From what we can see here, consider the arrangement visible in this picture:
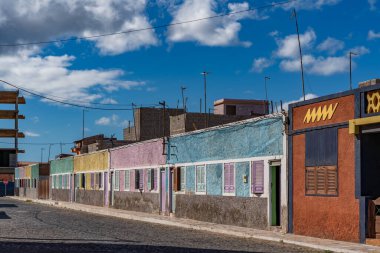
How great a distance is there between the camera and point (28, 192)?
279 ft

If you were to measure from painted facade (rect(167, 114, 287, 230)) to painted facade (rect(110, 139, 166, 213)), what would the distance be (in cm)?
250

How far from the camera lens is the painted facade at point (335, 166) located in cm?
1738

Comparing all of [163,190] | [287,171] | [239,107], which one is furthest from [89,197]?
[287,171]

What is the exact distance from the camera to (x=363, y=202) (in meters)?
17.3

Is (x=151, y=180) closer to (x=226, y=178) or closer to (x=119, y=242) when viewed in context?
(x=226, y=178)

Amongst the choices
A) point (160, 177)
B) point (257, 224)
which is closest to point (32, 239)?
point (257, 224)

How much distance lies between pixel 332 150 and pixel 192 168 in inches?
471

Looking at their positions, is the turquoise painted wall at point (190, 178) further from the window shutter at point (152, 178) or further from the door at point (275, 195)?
the door at point (275, 195)

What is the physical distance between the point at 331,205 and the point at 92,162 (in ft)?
111

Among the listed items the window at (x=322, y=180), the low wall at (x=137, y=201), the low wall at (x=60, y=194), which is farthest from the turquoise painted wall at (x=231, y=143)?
the low wall at (x=60, y=194)

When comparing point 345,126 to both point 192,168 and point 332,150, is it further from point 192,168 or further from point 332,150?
point 192,168

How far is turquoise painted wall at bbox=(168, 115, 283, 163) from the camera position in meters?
22.3

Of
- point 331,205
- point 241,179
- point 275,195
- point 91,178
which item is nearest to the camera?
point 331,205

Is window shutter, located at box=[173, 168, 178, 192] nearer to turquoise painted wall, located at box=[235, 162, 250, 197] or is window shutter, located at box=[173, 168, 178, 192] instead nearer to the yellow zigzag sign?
turquoise painted wall, located at box=[235, 162, 250, 197]
